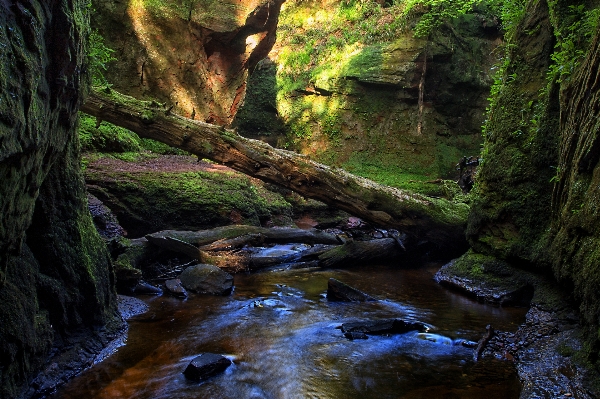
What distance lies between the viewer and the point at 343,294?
5.53 m

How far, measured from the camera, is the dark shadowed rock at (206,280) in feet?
18.7

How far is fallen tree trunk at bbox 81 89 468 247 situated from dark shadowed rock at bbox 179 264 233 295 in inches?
70.9

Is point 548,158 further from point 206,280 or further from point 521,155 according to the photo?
point 206,280

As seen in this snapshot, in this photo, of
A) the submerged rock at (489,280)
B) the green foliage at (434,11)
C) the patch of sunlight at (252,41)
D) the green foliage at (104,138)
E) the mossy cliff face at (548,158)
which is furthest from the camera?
the green foliage at (434,11)

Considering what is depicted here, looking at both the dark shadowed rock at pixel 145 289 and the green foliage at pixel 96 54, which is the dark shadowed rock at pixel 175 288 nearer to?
the dark shadowed rock at pixel 145 289

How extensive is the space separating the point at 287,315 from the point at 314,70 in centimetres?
1554

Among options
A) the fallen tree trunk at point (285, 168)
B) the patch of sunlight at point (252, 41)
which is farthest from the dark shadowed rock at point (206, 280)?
the patch of sunlight at point (252, 41)

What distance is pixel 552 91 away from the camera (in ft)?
17.3

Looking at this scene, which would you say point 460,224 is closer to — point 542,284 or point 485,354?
point 542,284

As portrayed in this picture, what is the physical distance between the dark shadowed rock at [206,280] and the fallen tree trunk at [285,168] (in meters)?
1.80

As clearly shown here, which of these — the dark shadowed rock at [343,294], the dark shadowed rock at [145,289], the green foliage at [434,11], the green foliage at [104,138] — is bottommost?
the dark shadowed rock at [145,289]

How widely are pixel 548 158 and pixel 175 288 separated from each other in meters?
4.96

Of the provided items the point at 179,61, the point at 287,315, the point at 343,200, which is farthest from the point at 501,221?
the point at 179,61

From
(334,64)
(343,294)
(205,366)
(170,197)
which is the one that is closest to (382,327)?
(343,294)
